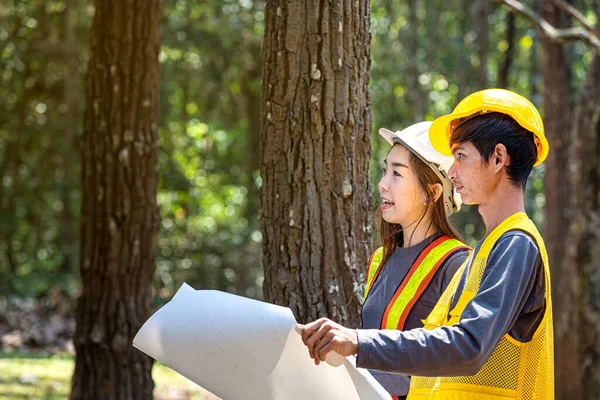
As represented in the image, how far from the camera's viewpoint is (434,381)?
271 centimetres

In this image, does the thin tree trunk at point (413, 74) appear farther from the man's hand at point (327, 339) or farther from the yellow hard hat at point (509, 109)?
the man's hand at point (327, 339)

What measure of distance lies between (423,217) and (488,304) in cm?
116

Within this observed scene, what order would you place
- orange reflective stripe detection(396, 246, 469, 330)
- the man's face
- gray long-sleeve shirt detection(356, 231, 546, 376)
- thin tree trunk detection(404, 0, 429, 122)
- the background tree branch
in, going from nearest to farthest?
gray long-sleeve shirt detection(356, 231, 546, 376) → the man's face → orange reflective stripe detection(396, 246, 469, 330) → the background tree branch → thin tree trunk detection(404, 0, 429, 122)

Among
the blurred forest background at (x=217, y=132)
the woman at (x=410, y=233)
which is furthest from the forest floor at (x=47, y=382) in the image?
the woman at (x=410, y=233)

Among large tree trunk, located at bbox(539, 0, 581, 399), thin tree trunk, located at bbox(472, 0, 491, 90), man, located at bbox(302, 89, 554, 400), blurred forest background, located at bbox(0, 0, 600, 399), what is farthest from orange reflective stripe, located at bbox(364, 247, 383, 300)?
thin tree trunk, located at bbox(472, 0, 491, 90)

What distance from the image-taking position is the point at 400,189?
3496mm

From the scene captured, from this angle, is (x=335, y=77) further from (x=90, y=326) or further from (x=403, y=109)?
(x=403, y=109)

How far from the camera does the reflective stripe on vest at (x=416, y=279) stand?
10.5 feet

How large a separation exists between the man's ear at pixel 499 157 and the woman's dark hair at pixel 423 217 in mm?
834

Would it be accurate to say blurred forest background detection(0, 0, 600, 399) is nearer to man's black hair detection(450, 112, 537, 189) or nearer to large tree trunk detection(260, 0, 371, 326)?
large tree trunk detection(260, 0, 371, 326)

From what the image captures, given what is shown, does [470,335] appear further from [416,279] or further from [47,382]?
[47,382]

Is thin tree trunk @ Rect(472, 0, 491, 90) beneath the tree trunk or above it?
above

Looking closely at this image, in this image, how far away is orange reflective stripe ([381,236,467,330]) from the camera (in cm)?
320

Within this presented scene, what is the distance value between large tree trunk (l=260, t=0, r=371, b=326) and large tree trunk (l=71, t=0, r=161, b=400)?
2804mm
